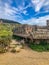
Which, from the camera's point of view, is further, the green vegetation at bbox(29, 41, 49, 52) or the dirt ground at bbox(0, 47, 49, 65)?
the green vegetation at bbox(29, 41, 49, 52)

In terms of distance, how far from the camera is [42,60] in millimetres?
17562

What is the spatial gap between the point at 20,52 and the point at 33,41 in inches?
152

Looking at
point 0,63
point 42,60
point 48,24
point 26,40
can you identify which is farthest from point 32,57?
point 48,24

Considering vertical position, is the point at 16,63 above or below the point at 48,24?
below

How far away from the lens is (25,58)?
1830cm

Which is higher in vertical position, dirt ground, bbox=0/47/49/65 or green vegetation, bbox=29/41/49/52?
green vegetation, bbox=29/41/49/52

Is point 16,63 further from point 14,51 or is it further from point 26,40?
point 26,40

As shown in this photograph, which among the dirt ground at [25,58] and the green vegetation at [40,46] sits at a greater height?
the green vegetation at [40,46]

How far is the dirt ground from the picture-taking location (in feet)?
54.8

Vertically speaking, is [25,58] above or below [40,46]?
below

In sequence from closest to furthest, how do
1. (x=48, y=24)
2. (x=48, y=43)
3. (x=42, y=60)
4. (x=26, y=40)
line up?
(x=42, y=60) → (x=48, y=43) → (x=26, y=40) → (x=48, y=24)

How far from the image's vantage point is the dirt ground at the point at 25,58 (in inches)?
657

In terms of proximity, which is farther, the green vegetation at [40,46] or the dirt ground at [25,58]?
the green vegetation at [40,46]

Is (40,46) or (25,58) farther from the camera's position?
(40,46)
